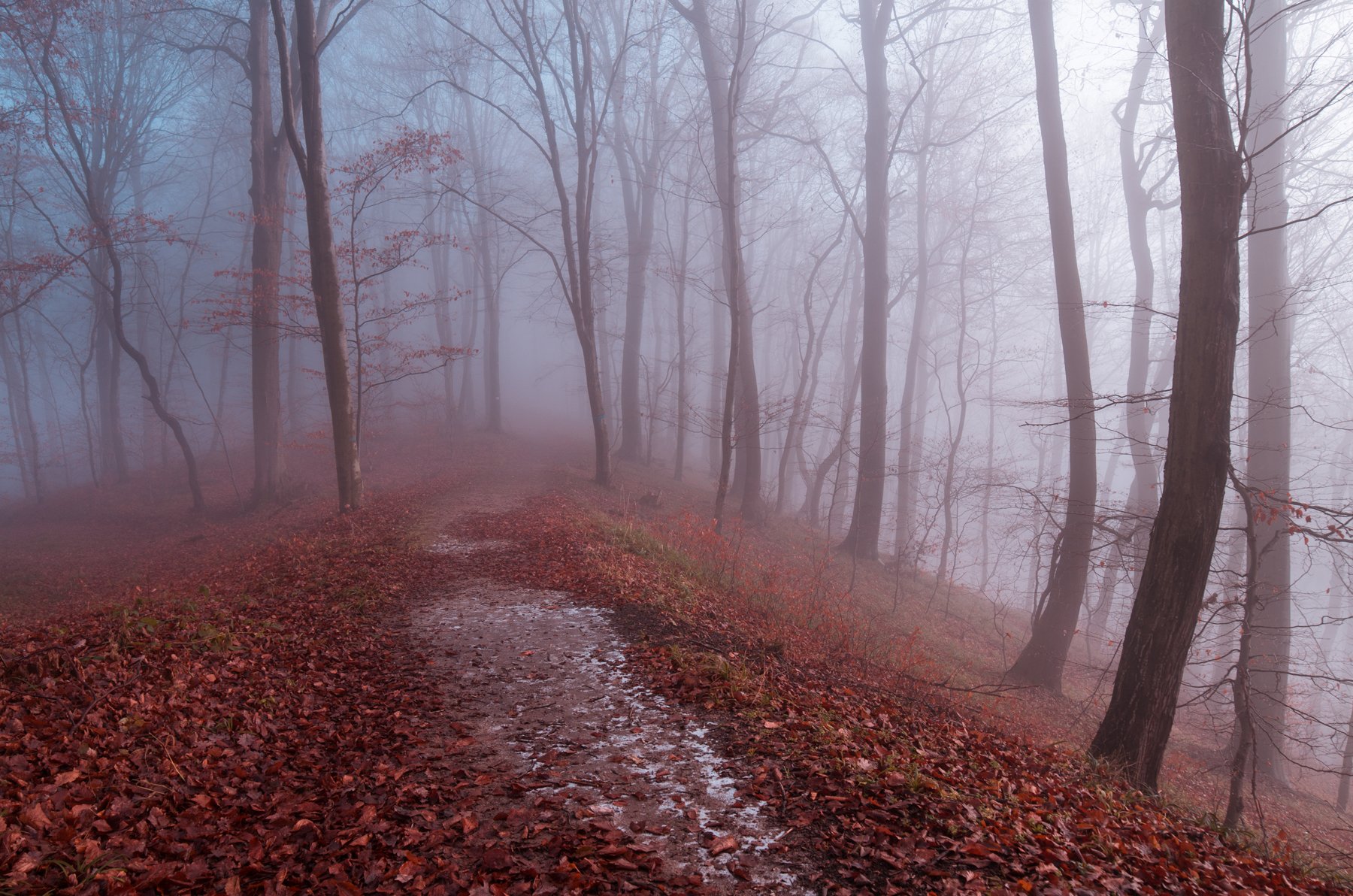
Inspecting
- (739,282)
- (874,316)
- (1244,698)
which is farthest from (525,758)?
(874,316)

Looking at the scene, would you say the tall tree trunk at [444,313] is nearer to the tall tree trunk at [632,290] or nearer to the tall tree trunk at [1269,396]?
the tall tree trunk at [632,290]

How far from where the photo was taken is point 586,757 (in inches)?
166

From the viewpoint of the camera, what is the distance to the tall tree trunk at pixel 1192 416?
5.46 meters

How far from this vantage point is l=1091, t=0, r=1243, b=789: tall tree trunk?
546 cm

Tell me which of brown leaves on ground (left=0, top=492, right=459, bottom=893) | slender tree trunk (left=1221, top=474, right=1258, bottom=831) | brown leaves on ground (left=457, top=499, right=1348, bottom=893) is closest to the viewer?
brown leaves on ground (left=0, top=492, right=459, bottom=893)

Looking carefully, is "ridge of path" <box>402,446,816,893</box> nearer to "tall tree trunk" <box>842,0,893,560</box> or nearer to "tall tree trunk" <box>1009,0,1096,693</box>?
"tall tree trunk" <box>1009,0,1096,693</box>

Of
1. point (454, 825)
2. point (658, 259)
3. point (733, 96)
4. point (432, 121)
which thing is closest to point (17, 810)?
point (454, 825)

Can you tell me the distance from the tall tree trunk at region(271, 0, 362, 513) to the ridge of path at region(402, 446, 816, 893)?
5.82 meters

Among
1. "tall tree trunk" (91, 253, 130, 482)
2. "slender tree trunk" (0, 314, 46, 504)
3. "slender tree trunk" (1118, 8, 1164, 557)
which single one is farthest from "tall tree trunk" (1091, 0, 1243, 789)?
"slender tree trunk" (0, 314, 46, 504)

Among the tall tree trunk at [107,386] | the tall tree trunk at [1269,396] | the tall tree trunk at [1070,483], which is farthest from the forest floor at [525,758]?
the tall tree trunk at [107,386]

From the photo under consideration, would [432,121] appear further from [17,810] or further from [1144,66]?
[17,810]

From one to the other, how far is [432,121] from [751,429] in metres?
22.7

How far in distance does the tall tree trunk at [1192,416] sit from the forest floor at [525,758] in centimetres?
79

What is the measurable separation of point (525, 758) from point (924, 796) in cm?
236
